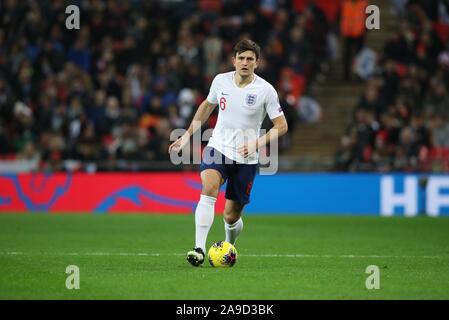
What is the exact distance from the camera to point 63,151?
20016mm

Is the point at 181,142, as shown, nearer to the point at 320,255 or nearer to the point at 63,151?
the point at 320,255

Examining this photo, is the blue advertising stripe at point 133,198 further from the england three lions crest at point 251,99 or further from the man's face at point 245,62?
the man's face at point 245,62

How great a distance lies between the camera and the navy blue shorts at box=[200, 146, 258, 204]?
9.46m

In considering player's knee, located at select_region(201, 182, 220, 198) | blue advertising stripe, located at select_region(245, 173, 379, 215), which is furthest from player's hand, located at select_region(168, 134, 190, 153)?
blue advertising stripe, located at select_region(245, 173, 379, 215)

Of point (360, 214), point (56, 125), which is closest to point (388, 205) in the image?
point (360, 214)

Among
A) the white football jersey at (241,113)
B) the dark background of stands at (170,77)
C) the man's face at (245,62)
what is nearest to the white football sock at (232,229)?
the white football jersey at (241,113)

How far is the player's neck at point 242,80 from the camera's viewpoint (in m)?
9.55

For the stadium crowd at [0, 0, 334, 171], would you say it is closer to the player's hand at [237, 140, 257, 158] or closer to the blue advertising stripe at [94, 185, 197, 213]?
the blue advertising stripe at [94, 185, 197, 213]

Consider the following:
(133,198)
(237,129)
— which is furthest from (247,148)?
(133,198)

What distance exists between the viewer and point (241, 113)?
375 inches

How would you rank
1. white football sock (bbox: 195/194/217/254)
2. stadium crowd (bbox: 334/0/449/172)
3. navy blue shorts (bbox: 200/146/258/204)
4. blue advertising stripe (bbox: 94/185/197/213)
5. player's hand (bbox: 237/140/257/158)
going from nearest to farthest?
player's hand (bbox: 237/140/257/158), white football sock (bbox: 195/194/217/254), navy blue shorts (bbox: 200/146/258/204), blue advertising stripe (bbox: 94/185/197/213), stadium crowd (bbox: 334/0/449/172)

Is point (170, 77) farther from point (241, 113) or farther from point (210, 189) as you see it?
point (210, 189)

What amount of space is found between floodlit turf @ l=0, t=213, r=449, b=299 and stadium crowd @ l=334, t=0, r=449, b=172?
116 inches

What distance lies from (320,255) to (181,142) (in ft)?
8.47
